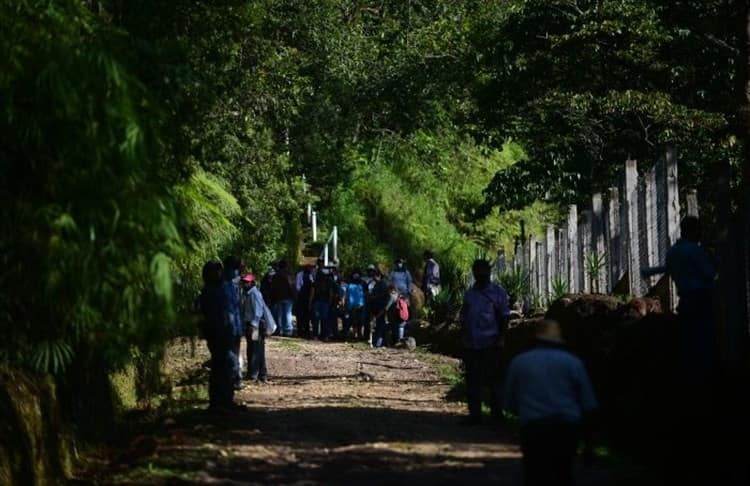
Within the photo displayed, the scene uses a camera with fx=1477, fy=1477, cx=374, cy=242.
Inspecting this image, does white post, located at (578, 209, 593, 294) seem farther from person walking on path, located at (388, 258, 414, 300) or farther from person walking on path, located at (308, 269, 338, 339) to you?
person walking on path, located at (308, 269, 338, 339)

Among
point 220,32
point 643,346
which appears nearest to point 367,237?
point 220,32

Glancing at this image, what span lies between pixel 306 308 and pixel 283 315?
2.39m

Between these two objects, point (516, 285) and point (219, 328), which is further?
point (516, 285)

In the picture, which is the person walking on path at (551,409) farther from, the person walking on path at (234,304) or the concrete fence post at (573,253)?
the concrete fence post at (573,253)

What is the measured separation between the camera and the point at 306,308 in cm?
3781

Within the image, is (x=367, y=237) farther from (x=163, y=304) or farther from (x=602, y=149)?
(x=163, y=304)

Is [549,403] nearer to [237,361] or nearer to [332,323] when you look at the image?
[237,361]

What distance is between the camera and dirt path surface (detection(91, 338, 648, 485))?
12.9 m

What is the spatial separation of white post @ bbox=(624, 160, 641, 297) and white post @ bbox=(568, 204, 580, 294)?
197 inches

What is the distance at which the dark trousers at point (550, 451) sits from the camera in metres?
9.61

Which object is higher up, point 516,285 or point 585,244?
point 585,244

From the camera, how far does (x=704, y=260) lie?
14328mm

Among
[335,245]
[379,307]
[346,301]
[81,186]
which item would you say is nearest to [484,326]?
[81,186]

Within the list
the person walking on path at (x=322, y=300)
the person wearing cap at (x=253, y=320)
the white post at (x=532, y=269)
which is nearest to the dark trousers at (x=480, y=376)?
the person wearing cap at (x=253, y=320)
